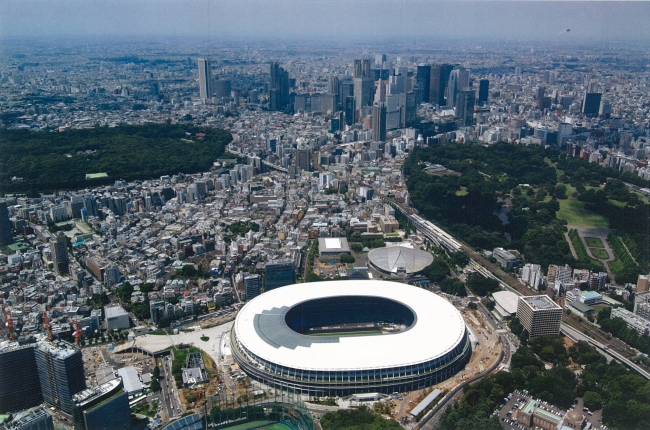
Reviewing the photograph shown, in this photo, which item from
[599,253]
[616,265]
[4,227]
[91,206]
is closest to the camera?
[4,227]

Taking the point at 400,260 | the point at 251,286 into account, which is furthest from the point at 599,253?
the point at 251,286

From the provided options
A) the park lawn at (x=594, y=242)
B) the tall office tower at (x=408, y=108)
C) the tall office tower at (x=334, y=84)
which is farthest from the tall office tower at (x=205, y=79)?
the park lawn at (x=594, y=242)

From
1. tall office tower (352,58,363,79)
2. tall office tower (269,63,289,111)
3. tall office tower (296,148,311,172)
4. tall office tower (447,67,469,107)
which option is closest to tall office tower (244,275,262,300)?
tall office tower (296,148,311,172)

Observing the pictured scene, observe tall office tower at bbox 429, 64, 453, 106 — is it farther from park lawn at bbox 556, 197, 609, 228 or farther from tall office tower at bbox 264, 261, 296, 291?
tall office tower at bbox 264, 261, 296, 291

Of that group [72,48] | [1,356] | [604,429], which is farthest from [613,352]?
[72,48]

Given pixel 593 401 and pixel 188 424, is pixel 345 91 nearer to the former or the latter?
pixel 593 401

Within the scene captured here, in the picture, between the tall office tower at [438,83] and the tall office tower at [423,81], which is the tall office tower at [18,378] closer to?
the tall office tower at [423,81]
